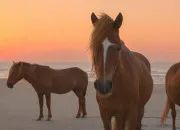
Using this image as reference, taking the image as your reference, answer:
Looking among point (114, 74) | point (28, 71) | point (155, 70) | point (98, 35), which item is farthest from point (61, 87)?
point (155, 70)

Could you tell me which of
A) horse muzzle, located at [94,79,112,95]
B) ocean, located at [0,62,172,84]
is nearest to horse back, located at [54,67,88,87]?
horse muzzle, located at [94,79,112,95]

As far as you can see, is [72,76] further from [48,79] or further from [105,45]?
[105,45]

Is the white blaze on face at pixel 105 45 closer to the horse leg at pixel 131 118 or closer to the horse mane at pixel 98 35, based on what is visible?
the horse mane at pixel 98 35

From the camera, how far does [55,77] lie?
13.2 metres

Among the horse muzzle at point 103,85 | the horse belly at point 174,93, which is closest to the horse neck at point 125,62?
the horse muzzle at point 103,85

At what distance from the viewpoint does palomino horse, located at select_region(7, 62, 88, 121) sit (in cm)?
1182

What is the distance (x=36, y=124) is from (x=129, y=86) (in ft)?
19.9

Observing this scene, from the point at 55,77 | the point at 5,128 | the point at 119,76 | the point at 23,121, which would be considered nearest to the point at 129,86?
the point at 119,76

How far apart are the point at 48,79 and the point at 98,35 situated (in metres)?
8.68

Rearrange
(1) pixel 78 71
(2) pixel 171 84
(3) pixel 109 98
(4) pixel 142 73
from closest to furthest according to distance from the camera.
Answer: (3) pixel 109 98 → (4) pixel 142 73 → (2) pixel 171 84 → (1) pixel 78 71

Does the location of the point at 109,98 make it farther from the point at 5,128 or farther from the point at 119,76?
the point at 5,128

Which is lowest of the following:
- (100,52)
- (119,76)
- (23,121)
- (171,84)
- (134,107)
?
(23,121)

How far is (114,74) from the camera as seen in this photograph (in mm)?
4488

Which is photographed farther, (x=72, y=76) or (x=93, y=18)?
(x=72, y=76)
